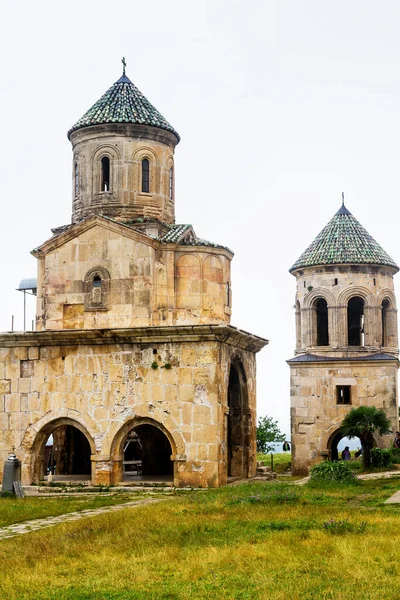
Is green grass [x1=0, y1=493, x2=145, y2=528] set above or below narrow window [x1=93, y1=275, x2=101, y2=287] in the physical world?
below

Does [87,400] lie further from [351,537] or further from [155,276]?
[351,537]

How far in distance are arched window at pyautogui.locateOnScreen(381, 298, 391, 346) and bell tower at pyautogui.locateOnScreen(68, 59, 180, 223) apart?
13.2m

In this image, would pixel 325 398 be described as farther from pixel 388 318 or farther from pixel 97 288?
pixel 97 288

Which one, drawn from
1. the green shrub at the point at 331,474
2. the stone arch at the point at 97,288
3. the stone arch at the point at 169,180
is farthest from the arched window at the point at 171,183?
the green shrub at the point at 331,474

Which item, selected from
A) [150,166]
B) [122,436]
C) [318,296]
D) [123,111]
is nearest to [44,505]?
[122,436]

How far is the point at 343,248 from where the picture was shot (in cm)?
3494

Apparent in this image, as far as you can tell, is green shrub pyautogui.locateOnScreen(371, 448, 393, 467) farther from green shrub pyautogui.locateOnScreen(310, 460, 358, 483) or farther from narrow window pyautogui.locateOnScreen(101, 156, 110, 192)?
narrow window pyautogui.locateOnScreen(101, 156, 110, 192)

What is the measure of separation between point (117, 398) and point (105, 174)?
6172mm

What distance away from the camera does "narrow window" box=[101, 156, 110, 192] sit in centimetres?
2398

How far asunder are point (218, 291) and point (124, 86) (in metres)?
6.66

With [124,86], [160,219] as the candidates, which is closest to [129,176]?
[160,219]

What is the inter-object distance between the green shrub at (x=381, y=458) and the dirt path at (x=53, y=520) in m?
12.9

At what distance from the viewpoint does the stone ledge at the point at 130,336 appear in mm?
20969


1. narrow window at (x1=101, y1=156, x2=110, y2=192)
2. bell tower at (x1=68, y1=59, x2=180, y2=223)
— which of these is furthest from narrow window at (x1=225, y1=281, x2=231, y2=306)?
narrow window at (x1=101, y1=156, x2=110, y2=192)
